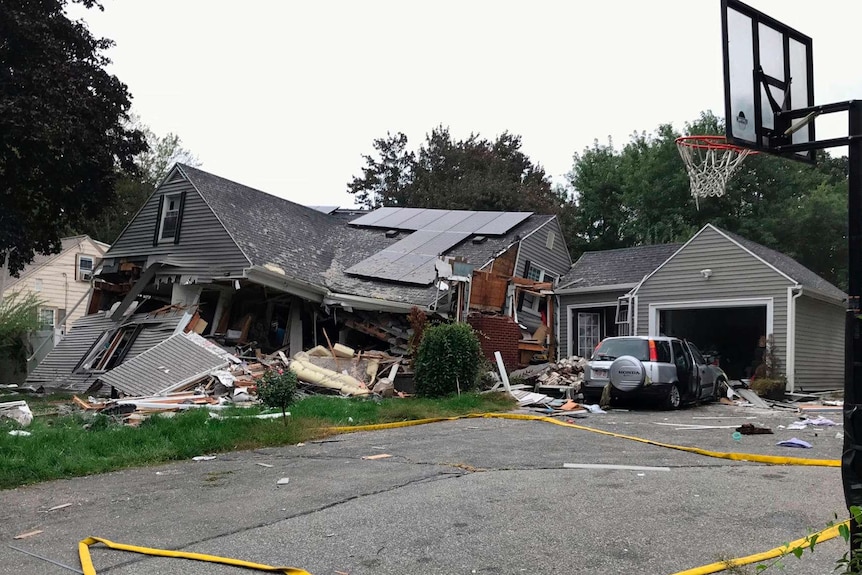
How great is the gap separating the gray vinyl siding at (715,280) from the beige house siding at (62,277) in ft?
81.3

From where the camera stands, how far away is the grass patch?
8.55 m

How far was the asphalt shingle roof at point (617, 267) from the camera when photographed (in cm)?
2325

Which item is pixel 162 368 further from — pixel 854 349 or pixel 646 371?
pixel 854 349

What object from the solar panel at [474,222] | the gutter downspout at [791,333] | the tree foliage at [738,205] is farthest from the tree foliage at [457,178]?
the gutter downspout at [791,333]

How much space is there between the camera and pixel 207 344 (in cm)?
1795

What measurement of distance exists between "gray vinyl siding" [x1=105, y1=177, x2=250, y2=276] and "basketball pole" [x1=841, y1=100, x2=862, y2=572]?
17.3 meters

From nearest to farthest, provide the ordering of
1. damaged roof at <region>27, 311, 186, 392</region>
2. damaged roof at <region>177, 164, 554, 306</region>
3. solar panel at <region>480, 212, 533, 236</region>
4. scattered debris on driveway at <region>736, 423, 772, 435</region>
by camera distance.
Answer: scattered debris on driveway at <region>736, 423, 772, 435</region> < damaged roof at <region>27, 311, 186, 392</region> < damaged roof at <region>177, 164, 554, 306</region> < solar panel at <region>480, 212, 533, 236</region>

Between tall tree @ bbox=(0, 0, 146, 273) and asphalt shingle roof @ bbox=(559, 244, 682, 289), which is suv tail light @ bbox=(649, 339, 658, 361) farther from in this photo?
tall tree @ bbox=(0, 0, 146, 273)

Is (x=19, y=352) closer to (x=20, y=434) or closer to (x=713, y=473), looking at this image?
(x=20, y=434)

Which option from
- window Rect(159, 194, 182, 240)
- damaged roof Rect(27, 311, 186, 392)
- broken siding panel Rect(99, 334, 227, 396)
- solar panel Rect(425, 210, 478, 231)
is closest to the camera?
broken siding panel Rect(99, 334, 227, 396)

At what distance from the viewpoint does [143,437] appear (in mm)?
9953

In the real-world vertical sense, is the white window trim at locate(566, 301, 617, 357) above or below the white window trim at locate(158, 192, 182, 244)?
below

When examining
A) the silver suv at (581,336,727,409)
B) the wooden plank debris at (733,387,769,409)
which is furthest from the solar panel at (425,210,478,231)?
the wooden plank debris at (733,387,769,409)

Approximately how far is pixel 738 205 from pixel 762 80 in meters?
32.1
